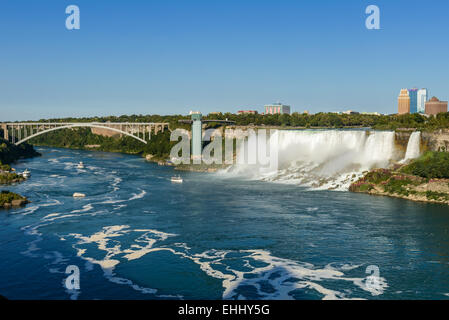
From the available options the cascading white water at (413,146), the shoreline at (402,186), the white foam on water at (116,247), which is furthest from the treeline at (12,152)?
the cascading white water at (413,146)

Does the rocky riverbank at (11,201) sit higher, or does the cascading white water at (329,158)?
the cascading white water at (329,158)

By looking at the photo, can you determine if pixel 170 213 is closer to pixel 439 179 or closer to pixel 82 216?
pixel 82 216

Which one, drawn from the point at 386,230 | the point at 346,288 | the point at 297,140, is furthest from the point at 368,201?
the point at 297,140

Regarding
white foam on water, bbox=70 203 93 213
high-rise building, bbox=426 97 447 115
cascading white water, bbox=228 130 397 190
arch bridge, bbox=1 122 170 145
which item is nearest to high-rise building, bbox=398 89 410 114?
high-rise building, bbox=426 97 447 115

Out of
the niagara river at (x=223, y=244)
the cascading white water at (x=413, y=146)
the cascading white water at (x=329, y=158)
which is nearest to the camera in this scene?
the niagara river at (x=223, y=244)

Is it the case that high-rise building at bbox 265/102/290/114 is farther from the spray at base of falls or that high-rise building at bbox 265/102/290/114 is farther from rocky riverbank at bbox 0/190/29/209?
rocky riverbank at bbox 0/190/29/209

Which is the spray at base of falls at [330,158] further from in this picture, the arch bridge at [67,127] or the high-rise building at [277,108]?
the high-rise building at [277,108]

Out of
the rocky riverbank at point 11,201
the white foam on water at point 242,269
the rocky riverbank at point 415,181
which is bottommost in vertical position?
the white foam on water at point 242,269
